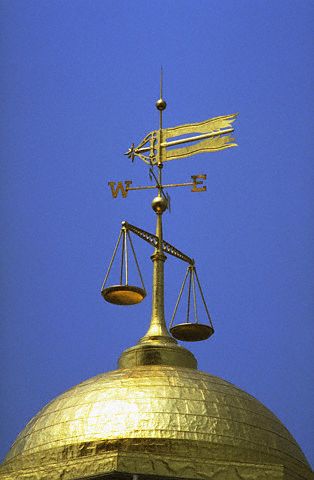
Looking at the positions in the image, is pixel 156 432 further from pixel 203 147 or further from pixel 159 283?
pixel 203 147

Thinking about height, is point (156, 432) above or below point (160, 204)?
below

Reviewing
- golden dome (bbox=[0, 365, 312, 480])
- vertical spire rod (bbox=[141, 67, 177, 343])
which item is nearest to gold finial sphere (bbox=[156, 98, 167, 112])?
vertical spire rod (bbox=[141, 67, 177, 343])

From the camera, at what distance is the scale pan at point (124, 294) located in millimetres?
31375

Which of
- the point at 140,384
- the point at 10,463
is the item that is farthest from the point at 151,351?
the point at 10,463

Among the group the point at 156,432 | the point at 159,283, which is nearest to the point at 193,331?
the point at 159,283

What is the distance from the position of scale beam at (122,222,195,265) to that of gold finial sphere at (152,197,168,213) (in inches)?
24.9

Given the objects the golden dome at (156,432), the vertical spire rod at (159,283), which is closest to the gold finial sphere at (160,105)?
the vertical spire rod at (159,283)

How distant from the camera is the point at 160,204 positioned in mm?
34250

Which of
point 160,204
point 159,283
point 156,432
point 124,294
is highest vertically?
point 160,204

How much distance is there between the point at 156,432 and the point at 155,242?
252 inches

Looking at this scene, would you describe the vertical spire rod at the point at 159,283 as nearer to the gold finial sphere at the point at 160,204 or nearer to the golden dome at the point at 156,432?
the gold finial sphere at the point at 160,204

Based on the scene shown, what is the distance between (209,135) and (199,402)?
7.00 m

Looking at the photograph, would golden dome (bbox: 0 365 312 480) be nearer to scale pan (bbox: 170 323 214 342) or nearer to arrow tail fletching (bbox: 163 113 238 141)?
scale pan (bbox: 170 323 214 342)

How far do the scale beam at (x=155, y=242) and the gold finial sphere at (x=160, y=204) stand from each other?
2.07ft
